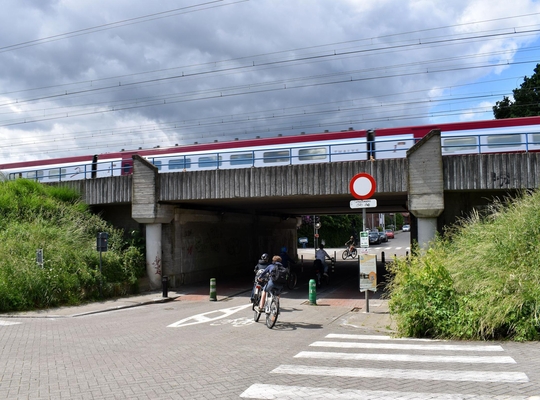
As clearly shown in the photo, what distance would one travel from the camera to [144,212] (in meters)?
19.9

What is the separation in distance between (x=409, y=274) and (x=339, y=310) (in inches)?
177

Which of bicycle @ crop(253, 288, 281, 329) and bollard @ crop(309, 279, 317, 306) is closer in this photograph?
bicycle @ crop(253, 288, 281, 329)

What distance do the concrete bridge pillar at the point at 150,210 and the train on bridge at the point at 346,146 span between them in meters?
0.94

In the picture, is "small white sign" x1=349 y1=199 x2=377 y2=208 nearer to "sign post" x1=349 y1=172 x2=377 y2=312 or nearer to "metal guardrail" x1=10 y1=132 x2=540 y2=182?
"sign post" x1=349 y1=172 x2=377 y2=312

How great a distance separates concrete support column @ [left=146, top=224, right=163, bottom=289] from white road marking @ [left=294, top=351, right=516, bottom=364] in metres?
13.0

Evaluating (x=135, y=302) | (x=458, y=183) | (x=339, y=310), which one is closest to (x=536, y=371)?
(x=339, y=310)

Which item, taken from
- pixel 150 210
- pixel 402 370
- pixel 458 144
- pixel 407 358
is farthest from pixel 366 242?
pixel 150 210

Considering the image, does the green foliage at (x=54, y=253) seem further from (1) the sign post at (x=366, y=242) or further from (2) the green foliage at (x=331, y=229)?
(2) the green foliage at (x=331, y=229)

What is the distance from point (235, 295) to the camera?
18906mm

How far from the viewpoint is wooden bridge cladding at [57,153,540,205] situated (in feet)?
49.8

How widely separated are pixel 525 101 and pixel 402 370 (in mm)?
45281

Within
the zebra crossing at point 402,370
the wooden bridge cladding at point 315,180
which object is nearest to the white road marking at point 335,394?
the zebra crossing at point 402,370

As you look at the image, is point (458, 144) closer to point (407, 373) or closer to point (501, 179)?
point (501, 179)

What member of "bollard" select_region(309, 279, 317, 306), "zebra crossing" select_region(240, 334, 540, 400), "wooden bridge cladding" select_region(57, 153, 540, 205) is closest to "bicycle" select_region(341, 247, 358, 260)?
"wooden bridge cladding" select_region(57, 153, 540, 205)
